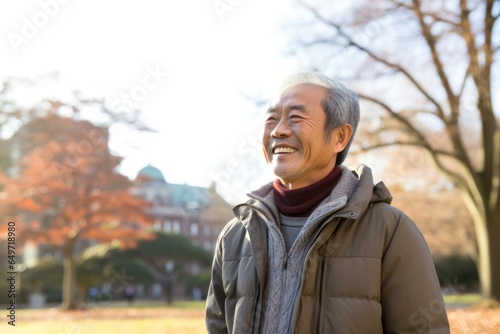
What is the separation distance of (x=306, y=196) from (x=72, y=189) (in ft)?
51.0

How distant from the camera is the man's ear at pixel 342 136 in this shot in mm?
2193

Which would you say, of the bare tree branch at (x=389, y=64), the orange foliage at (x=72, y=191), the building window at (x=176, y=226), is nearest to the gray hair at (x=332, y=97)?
the bare tree branch at (x=389, y=64)

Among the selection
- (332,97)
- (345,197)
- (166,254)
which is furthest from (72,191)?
(345,197)

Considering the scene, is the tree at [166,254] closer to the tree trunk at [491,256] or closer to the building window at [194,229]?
the building window at [194,229]

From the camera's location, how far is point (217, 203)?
29.9 m

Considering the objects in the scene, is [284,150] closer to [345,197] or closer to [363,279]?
[345,197]

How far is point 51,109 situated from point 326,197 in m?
15.4

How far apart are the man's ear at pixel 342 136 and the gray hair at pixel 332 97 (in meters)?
0.02

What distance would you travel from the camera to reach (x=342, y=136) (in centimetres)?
222

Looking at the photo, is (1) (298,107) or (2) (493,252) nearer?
(1) (298,107)

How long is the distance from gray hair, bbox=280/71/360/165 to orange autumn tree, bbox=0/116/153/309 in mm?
14509

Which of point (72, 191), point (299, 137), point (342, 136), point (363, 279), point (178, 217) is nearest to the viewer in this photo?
point (363, 279)

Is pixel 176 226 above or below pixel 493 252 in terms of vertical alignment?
above

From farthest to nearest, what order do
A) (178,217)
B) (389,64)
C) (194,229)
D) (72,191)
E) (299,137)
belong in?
(194,229) → (178,217) → (72,191) → (389,64) → (299,137)
